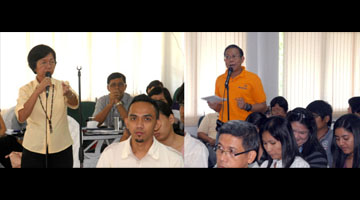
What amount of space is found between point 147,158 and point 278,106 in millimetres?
1830

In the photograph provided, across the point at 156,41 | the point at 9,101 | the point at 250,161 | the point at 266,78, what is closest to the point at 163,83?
the point at 156,41

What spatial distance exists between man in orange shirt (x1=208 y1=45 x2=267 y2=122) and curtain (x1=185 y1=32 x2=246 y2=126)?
113mm

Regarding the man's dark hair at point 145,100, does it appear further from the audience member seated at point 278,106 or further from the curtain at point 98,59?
the audience member seated at point 278,106

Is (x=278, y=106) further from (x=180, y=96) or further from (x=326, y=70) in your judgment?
(x=180, y=96)

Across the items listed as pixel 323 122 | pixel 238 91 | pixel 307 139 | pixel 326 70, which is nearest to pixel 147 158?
pixel 238 91

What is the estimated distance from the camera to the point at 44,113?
8.91 ft

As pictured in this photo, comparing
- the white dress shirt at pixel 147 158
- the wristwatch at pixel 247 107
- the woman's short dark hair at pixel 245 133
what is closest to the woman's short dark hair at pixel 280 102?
the wristwatch at pixel 247 107

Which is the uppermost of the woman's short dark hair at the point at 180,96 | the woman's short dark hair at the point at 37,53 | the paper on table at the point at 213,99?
the woman's short dark hair at the point at 37,53

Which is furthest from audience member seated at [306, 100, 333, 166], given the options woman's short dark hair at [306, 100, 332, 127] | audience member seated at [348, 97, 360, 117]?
audience member seated at [348, 97, 360, 117]

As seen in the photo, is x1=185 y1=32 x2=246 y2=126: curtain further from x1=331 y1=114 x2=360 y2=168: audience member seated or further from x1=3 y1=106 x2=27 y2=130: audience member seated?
x1=3 y1=106 x2=27 y2=130: audience member seated

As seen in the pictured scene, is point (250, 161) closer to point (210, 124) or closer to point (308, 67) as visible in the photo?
point (210, 124)

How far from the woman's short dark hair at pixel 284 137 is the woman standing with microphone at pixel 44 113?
4.56 ft

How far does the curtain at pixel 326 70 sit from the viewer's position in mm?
3848

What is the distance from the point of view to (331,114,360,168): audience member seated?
307 cm
